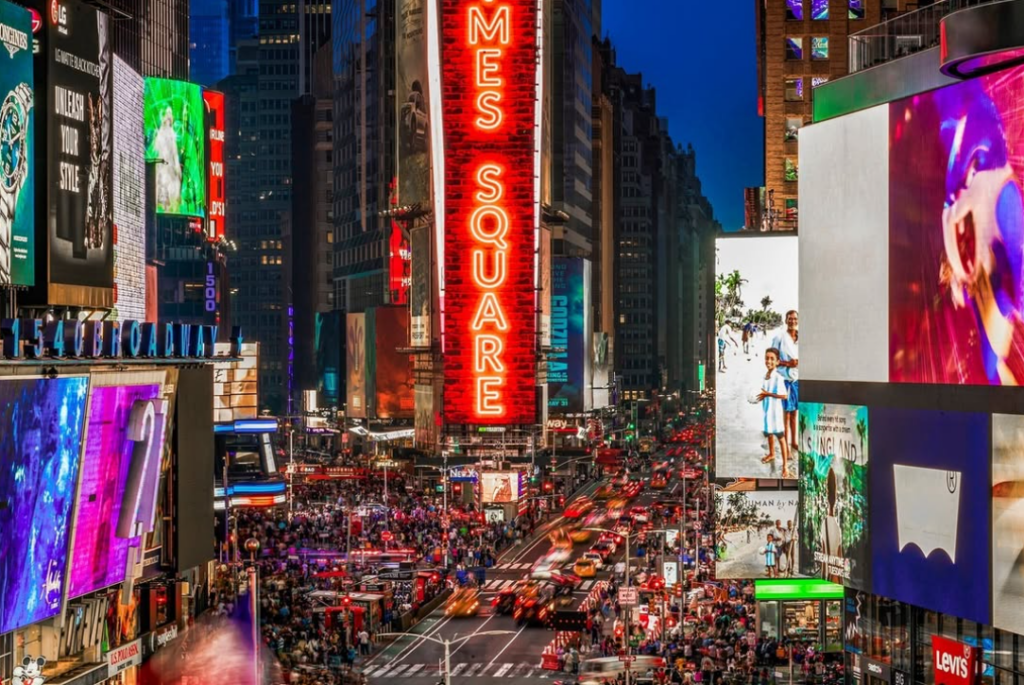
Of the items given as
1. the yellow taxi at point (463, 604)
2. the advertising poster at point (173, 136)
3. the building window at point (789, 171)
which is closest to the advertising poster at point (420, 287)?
the advertising poster at point (173, 136)

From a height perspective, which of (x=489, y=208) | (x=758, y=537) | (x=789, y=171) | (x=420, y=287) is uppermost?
(x=789, y=171)

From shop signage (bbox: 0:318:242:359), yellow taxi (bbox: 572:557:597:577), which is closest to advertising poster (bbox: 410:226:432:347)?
yellow taxi (bbox: 572:557:597:577)

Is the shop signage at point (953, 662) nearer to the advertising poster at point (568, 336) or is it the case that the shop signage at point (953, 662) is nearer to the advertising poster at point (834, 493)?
the advertising poster at point (834, 493)

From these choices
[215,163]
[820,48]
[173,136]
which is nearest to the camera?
[820,48]

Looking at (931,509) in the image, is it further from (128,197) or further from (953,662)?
(128,197)

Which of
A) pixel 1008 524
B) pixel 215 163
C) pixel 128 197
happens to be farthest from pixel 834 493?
pixel 215 163

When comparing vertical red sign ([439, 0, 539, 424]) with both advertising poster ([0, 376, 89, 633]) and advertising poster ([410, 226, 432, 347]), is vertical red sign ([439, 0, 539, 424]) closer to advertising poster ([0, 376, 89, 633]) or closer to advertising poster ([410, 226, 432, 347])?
advertising poster ([410, 226, 432, 347])

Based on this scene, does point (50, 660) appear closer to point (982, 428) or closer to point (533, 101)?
point (982, 428)
